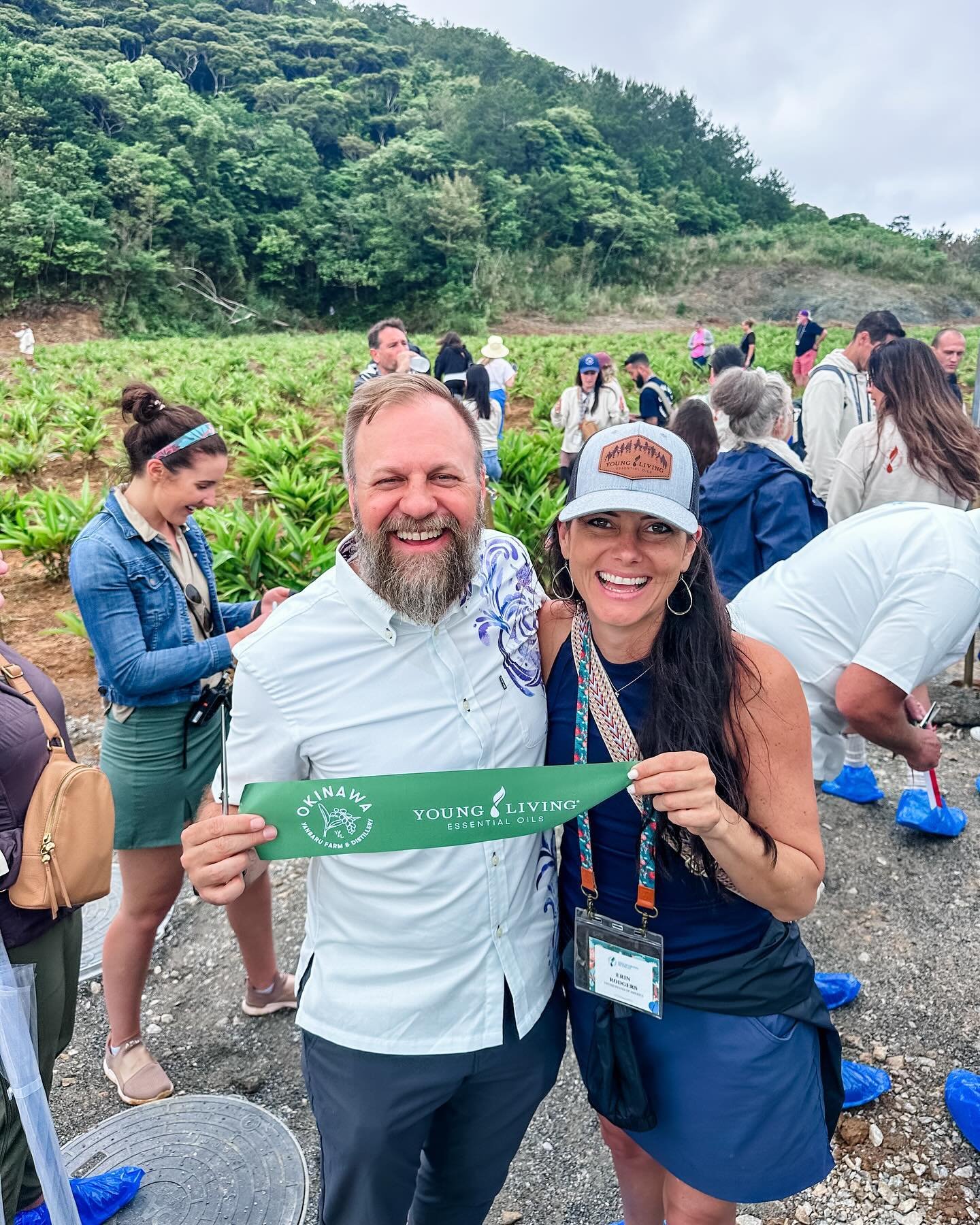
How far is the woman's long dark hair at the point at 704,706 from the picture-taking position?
5.03ft

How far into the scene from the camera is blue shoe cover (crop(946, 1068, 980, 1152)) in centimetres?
233

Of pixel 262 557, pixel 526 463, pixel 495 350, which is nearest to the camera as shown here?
pixel 262 557

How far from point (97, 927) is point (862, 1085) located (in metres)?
3.16

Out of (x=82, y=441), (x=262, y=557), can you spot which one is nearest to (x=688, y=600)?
(x=262, y=557)

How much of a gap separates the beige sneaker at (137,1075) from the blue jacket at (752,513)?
9.49 feet

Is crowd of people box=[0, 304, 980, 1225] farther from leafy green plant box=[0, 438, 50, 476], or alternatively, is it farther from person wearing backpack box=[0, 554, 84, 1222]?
leafy green plant box=[0, 438, 50, 476]

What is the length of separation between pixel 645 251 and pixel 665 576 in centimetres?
6371

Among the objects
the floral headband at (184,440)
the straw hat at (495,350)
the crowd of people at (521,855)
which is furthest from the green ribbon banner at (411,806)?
the straw hat at (495,350)

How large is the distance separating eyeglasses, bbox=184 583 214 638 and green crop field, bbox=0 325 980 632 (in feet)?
9.80

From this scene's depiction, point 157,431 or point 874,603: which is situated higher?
point 157,431

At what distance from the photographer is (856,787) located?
4.08 metres

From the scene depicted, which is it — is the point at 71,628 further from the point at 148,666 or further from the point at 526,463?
the point at 526,463

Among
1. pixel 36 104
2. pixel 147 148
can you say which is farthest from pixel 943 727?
pixel 36 104

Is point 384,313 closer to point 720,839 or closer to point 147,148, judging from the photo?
point 147,148
